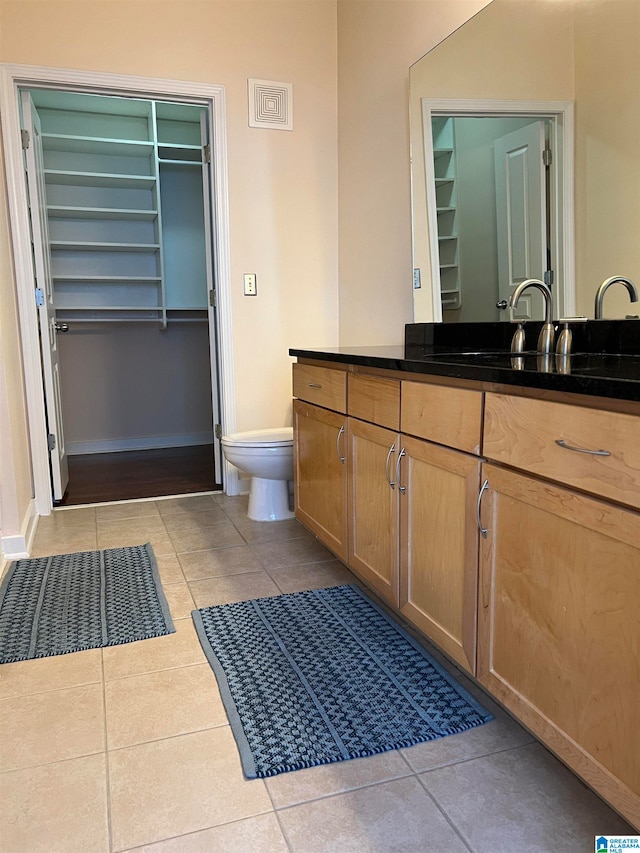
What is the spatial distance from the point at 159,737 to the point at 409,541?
787mm

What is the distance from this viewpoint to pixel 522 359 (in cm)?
161

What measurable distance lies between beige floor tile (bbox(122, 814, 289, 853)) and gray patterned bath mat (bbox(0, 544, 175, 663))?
84cm

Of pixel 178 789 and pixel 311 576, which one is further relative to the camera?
pixel 311 576

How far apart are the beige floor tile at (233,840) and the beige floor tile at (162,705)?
1.07 feet

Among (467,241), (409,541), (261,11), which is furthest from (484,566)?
(261,11)

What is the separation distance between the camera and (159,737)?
4.89ft

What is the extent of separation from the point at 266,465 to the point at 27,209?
169 cm

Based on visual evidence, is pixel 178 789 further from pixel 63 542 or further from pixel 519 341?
pixel 63 542

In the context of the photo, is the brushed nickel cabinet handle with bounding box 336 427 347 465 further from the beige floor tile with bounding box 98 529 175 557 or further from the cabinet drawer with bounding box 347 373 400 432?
the beige floor tile with bounding box 98 529 175 557

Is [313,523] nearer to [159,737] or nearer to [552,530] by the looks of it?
[159,737]

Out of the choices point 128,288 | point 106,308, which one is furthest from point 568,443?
point 128,288

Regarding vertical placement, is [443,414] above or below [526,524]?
above

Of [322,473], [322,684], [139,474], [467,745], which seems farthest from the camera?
[139,474]

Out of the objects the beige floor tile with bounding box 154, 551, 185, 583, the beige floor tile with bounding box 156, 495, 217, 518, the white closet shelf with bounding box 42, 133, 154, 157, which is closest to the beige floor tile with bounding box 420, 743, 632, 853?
the beige floor tile with bounding box 154, 551, 185, 583
